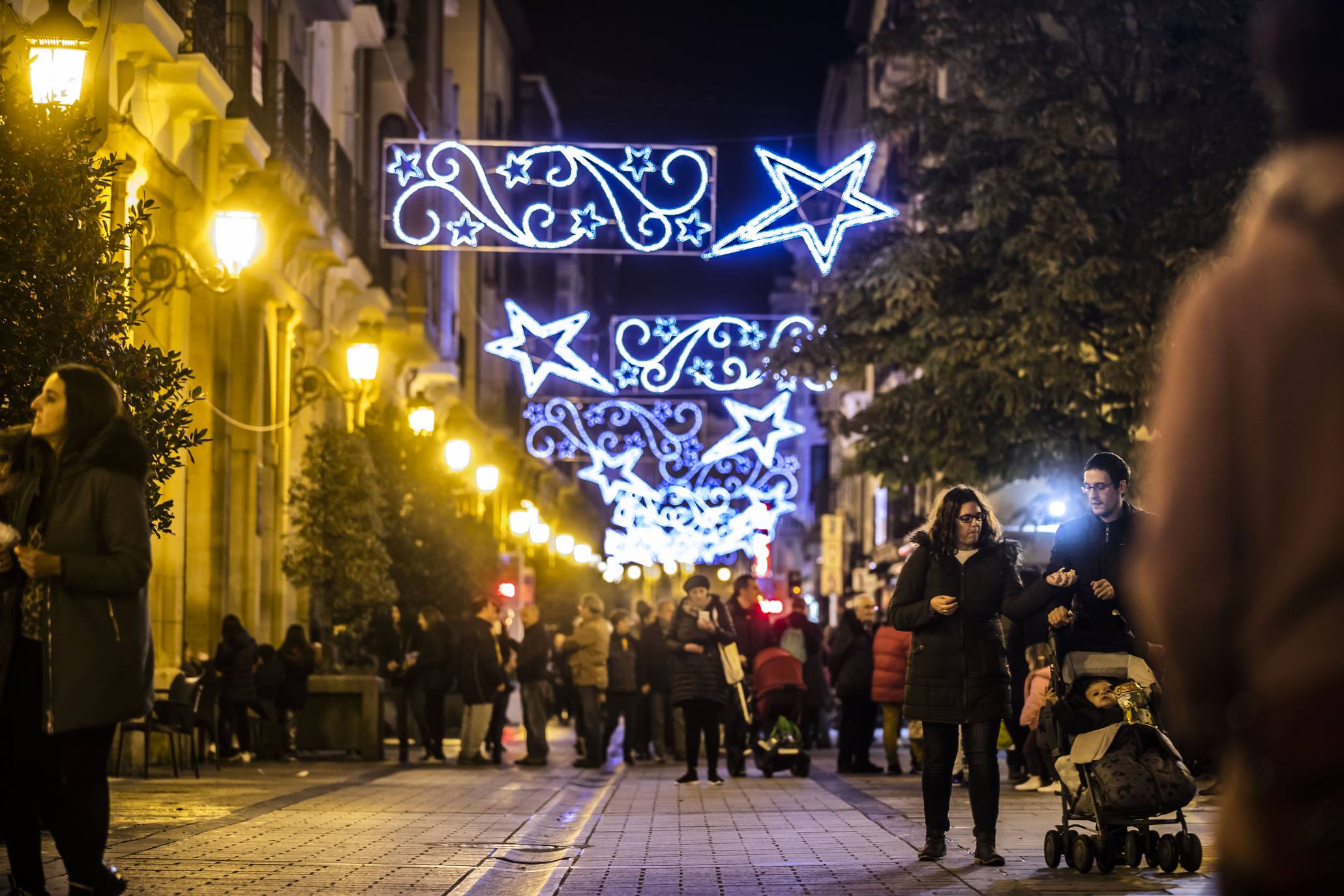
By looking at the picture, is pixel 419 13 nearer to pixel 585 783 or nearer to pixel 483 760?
pixel 483 760

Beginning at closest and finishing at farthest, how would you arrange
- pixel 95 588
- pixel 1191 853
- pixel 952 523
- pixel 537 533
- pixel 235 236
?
1. pixel 95 588
2. pixel 1191 853
3. pixel 952 523
4. pixel 235 236
5. pixel 537 533

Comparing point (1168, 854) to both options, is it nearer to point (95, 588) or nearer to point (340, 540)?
point (95, 588)

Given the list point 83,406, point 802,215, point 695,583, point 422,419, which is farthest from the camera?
point 422,419

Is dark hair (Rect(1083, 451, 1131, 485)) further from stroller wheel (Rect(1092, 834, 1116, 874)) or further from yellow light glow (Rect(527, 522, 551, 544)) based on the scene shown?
yellow light glow (Rect(527, 522, 551, 544))

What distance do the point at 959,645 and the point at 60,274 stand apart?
5040 mm

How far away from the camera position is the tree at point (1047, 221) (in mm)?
20641

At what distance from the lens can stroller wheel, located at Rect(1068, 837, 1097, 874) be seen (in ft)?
29.9

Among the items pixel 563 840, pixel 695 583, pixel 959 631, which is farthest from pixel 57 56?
pixel 695 583

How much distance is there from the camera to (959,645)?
9.84 m

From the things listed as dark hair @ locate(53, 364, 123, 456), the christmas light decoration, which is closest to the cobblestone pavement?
dark hair @ locate(53, 364, 123, 456)

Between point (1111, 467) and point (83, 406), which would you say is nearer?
point (83, 406)

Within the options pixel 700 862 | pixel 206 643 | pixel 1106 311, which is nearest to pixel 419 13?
pixel 206 643

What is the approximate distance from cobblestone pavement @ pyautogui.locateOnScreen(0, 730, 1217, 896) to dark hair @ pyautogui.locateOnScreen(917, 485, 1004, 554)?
155cm

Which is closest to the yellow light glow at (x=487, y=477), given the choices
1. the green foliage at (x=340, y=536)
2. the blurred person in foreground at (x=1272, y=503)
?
the green foliage at (x=340, y=536)
